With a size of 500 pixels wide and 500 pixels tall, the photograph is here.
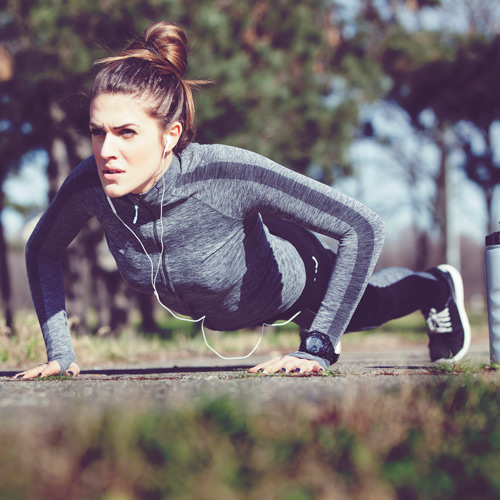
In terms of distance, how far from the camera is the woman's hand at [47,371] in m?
2.59

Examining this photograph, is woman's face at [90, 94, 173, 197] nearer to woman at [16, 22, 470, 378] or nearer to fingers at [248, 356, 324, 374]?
woman at [16, 22, 470, 378]

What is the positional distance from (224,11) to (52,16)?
9.26ft

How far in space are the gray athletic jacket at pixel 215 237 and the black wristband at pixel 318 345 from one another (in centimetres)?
3

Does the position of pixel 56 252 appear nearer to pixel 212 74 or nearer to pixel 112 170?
pixel 112 170

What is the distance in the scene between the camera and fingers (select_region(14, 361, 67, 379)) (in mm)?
2582

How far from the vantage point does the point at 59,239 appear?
3.02m

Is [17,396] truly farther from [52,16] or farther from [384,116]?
[384,116]

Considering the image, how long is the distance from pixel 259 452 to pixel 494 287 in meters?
1.88

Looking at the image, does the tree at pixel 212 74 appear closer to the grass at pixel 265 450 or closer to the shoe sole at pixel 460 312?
the shoe sole at pixel 460 312

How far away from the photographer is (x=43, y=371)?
261 cm

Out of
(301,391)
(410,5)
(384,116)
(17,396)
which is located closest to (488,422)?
(301,391)

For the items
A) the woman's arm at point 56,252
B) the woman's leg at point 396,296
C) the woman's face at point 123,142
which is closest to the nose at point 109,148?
the woman's face at point 123,142

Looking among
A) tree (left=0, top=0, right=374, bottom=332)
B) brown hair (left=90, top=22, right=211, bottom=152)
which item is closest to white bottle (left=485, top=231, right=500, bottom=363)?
brown hair (left=90, top=22, right=211, bottom=152)

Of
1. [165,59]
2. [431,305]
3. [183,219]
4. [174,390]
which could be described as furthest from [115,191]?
[431,305]
